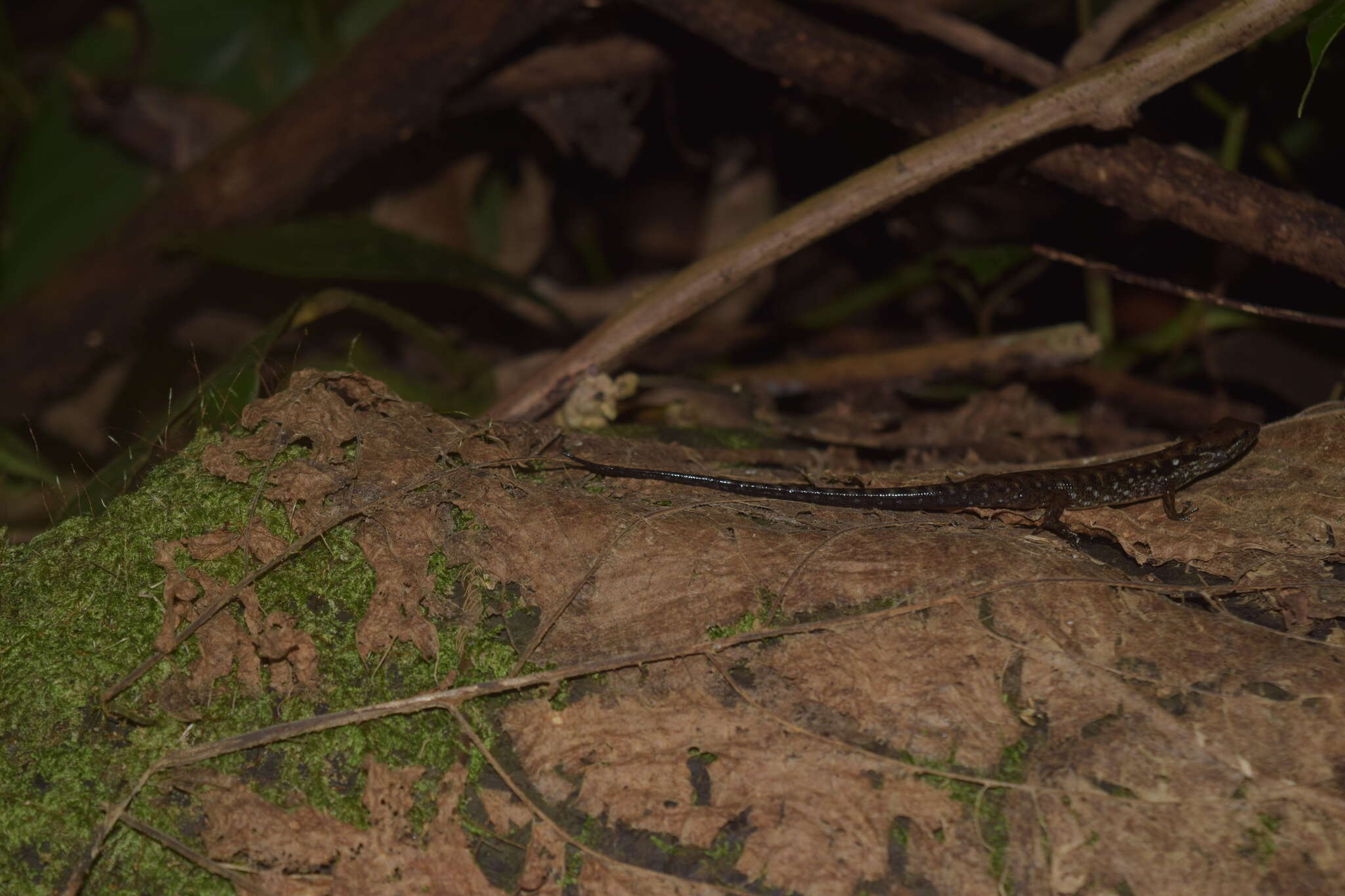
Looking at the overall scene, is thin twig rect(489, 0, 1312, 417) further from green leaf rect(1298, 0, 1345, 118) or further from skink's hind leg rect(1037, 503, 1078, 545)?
skink's hind leg rect(1037, 503, 1078, 545)

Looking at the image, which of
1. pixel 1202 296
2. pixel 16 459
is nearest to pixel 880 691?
pixel 1202 296

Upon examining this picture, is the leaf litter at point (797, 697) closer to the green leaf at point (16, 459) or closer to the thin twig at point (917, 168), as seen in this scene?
the thin twig at point (917, 168)

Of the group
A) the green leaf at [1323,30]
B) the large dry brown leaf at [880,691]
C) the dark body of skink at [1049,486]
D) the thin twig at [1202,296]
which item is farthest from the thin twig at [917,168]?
the large dry brown leaf at [880,691]


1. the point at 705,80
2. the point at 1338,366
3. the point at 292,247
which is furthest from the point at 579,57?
the point at 1338,366

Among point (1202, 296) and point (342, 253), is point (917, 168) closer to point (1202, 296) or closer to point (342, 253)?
point (1202, 296)

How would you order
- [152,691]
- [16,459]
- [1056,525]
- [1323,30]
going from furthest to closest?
[16,459] → [1056,525] → [1323,30] → [152,691]
